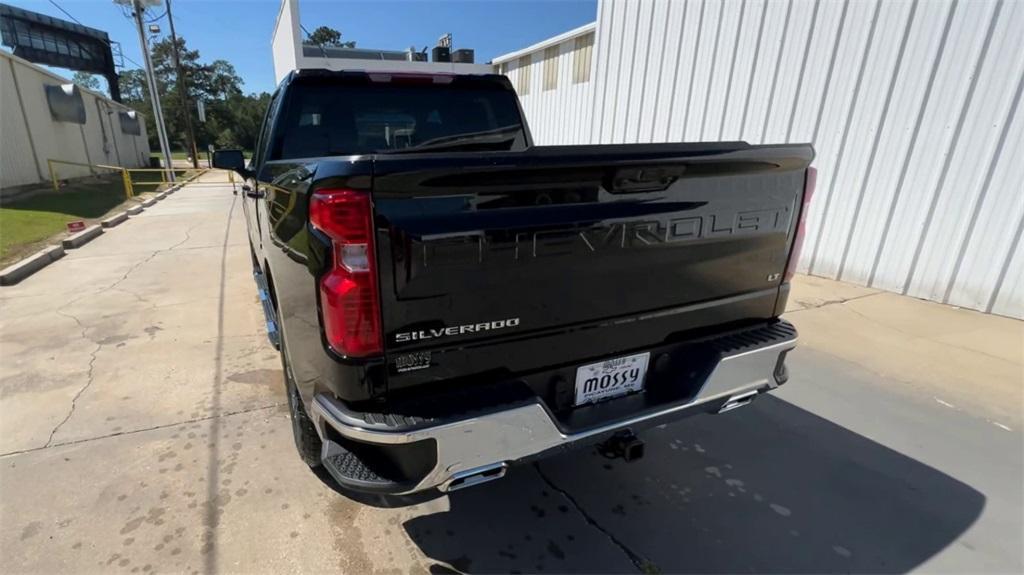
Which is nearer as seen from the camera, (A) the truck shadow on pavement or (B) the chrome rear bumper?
(B) the chrome rear bumper

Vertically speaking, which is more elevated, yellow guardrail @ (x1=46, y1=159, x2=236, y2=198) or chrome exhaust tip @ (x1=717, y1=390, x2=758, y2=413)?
chrome exhaust tip @ (x1=717, y1=390, x2=758, y2=413)

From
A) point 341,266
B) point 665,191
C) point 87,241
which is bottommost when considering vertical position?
point 87,241

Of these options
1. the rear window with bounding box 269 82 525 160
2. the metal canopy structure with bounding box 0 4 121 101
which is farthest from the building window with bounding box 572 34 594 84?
the metal canopy structure with bounding box 0 4 121 101

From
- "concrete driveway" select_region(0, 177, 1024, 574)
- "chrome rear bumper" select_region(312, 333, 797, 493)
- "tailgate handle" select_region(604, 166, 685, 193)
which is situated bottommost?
"concrete driveway" select_region(0, 177, 1024, 574)

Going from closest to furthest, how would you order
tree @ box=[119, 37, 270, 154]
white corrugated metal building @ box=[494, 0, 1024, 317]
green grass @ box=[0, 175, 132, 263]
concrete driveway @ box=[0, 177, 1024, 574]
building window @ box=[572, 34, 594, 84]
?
concrete driveway @ box=[0, 177, 1024, 574] → white corrugated metal building @ box=[494, 0, 1024, 317] → green grass @ box=[0, 175, 132, 263] → building window @ box=[572, 34, 594, 84] → tree @ box=[119, 37, 270, 154]

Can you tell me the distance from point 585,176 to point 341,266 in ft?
2.86

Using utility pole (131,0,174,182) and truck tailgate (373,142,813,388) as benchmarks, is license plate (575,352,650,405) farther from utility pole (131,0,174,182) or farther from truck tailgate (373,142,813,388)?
utility pole (131,0,174,182)

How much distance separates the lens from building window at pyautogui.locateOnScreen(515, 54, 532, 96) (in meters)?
13.2

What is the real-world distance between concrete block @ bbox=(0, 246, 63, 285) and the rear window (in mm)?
5335

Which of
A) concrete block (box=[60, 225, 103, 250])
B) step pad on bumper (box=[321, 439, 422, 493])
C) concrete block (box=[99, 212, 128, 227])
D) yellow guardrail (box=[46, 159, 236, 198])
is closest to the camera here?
step pad on bumper (box=[321, 439, 422, 493])

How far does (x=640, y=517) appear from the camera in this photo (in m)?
2.32

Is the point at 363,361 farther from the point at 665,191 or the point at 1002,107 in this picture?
the point at 1002,107

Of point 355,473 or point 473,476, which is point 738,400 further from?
point 355,473

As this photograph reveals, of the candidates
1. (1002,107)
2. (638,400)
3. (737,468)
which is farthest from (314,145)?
(1002,107)
